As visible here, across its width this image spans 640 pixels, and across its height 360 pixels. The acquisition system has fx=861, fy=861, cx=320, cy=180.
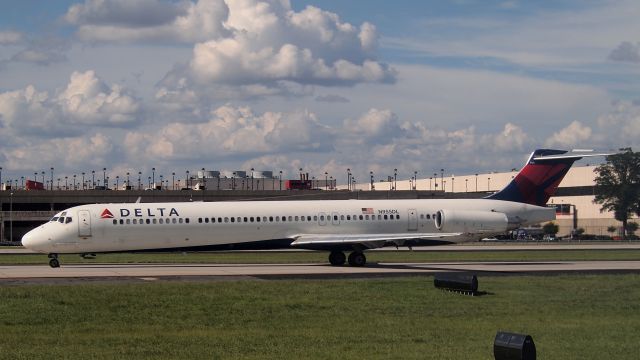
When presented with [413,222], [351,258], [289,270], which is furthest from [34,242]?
[413,222]

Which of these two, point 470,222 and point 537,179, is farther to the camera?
point 537,179

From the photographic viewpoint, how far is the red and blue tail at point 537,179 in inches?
1986

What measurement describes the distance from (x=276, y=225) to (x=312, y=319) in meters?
22.4

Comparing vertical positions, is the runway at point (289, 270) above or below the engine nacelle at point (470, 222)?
below

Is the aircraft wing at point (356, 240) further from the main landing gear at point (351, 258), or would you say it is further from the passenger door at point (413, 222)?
the passenger door at point (413, 222)

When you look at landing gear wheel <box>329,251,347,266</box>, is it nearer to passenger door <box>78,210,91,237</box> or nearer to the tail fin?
the tail fin

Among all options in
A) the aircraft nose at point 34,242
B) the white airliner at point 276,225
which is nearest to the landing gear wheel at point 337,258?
the white airliner at point 276,225

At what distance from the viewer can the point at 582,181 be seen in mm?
136000

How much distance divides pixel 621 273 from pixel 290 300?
18011 millimetres

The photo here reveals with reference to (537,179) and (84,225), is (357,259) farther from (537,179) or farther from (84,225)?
(84,225)

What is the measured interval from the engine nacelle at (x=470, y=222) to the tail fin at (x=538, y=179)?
107 inches

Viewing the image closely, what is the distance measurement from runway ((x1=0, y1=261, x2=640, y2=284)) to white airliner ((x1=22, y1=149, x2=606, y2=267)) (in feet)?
4.29

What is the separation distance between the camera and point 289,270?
135 ft

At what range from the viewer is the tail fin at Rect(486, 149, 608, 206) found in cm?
5044
